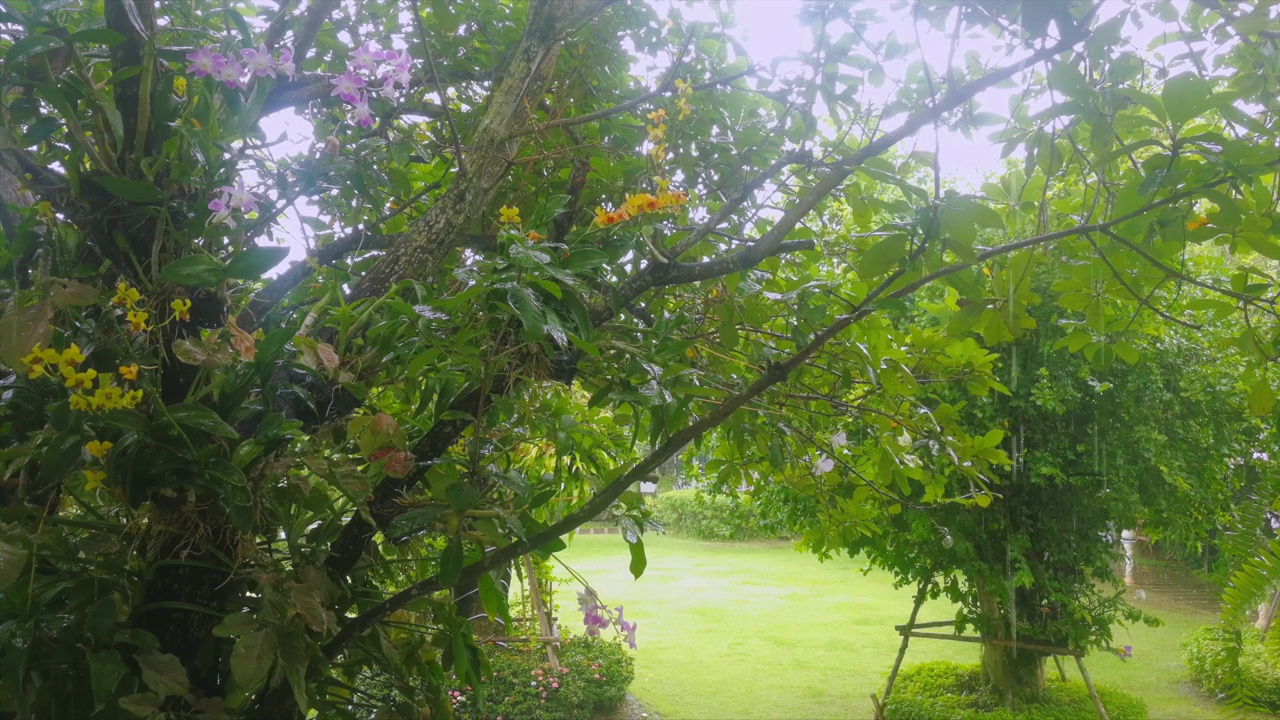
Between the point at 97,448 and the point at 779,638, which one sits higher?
the point at 97,448

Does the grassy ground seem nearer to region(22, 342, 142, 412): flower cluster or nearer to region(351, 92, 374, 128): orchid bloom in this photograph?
region(351, 92, 374, 128): orchid bloom

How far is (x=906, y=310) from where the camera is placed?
2.37 ft

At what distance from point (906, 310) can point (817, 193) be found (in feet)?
0.45

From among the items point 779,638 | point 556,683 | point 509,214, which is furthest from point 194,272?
point 779,638

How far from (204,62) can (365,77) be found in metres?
0.28

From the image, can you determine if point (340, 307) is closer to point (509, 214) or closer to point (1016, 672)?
point (509, 214)

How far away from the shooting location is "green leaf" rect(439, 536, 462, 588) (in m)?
0.68

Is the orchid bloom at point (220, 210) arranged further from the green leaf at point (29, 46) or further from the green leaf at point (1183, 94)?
the green leaf at point (1183, 94)

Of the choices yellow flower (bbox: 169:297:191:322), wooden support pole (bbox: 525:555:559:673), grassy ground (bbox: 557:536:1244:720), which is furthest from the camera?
grassy ground (bbox: 557:536:1244:720)

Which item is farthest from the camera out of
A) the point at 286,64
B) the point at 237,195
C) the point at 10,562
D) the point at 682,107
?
the point at 682,107

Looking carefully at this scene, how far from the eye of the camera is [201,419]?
1.84 feet

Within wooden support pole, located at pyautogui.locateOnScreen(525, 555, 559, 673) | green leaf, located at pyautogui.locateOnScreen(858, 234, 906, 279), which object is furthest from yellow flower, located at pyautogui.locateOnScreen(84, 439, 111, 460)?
wooden support pole, located at pyautogui.locateOnScreen(525, 555, 559, 673)

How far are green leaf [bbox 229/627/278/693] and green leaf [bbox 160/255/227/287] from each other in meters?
0.26

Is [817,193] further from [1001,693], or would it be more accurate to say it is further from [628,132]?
[1001,693]
